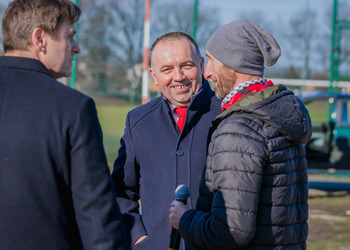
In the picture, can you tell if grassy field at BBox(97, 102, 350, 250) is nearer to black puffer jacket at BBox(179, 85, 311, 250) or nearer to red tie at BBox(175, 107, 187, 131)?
red tie at BBox(175, 107, 187, 131)

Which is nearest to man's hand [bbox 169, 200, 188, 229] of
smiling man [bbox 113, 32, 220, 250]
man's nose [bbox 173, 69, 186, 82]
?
smiling man [bbox 113, 32, 220, 250]

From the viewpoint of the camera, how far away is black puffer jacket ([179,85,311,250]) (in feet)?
6.87

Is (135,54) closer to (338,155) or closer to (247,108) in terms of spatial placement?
(338,155)

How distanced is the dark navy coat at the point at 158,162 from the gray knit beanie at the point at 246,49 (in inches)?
19.7

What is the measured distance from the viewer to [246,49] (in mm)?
2377

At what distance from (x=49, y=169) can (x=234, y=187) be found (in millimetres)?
755

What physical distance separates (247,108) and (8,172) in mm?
1025

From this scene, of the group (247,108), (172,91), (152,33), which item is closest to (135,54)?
(152,33)

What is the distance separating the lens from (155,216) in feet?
9.00

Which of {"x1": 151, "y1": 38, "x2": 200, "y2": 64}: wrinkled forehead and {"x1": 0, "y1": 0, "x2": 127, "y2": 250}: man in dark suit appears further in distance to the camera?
{"x1": 151, "y1": 38, "x2": 200, "y2": 64}: wrinkled forehead

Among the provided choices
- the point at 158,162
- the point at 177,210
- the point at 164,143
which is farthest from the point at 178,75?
the point at 177,210

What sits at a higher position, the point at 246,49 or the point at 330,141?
the point at 246,49

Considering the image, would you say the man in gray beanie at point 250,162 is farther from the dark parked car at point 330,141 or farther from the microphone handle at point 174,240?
the dark parked car at point 330,141

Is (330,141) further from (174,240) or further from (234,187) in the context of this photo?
(234,187)
